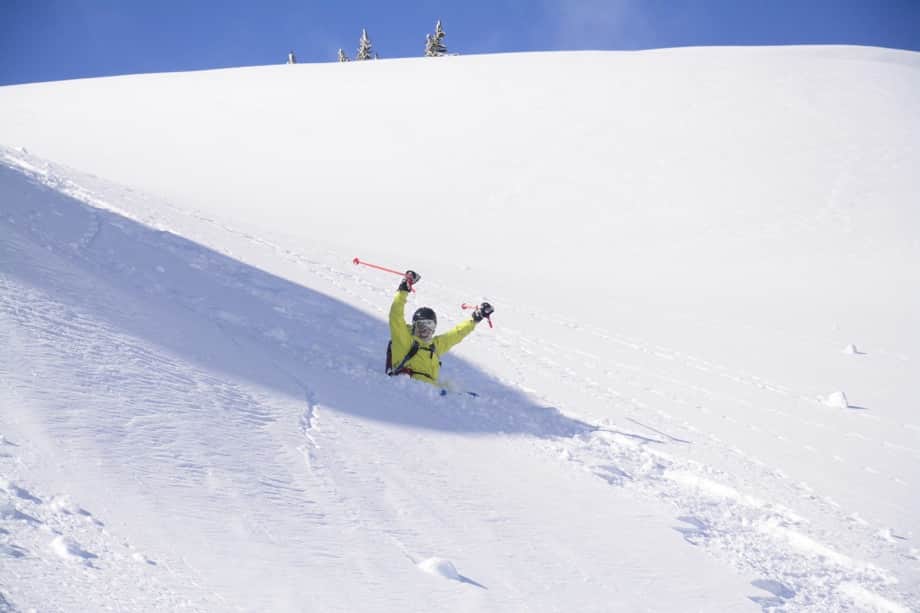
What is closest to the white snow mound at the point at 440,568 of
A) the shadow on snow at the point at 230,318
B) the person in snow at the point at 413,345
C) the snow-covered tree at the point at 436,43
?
the shadow on snow at the point at 230,318

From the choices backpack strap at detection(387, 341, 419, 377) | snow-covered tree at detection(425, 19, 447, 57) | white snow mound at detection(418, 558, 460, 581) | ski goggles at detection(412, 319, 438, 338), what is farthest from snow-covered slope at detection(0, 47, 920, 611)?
snow-covered tree at detection(425, 19, 447, 57)

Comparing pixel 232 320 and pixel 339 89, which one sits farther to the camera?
pixel 339 89

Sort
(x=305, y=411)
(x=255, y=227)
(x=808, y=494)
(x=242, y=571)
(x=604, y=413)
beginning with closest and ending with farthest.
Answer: (x=242, y=571) < (x=305, y=411) < (x=808, y=494) < (x=604, y=413) < (x=255, y=227)

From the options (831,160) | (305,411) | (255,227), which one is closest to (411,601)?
(305,411)

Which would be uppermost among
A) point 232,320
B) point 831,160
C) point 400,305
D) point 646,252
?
point 831,160

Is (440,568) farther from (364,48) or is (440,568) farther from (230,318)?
(364,48)

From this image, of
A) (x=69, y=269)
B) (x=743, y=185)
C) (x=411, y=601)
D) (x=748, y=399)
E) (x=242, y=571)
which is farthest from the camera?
(x=743, y=185)

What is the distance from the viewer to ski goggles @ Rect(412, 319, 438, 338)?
6684 millimetres

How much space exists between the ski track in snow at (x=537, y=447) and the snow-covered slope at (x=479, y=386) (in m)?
0.03

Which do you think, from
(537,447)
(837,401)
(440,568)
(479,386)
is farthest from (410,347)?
(837,401)

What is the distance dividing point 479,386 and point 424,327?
3.33 feet

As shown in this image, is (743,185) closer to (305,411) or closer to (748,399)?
(748,399)

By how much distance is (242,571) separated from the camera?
264 cm

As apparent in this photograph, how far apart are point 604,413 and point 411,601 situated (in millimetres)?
4217
